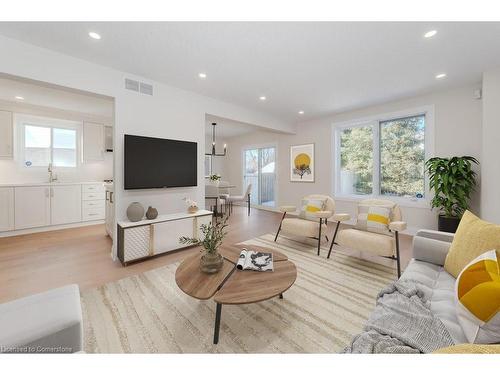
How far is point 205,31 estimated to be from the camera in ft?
6.65


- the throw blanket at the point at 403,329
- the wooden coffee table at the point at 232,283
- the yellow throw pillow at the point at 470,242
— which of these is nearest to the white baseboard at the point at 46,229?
the wooden coffee table at the point at 232,283

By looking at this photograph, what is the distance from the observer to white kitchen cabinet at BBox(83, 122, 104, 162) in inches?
188

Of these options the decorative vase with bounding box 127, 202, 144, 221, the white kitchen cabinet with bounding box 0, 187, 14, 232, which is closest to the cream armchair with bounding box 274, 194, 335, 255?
the decorative vase with bounding box 127, 202, 144, 221

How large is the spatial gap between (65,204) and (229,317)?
15.1 feet

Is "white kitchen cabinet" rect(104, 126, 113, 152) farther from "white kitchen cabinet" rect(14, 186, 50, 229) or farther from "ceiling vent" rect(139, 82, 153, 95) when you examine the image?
"ceiling vent" rect(139, 82, 153, 95)

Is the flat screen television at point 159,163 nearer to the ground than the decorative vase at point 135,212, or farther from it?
farther from it

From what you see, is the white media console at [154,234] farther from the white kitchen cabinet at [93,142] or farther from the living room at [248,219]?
the white kitchen cabinet at [93,142]

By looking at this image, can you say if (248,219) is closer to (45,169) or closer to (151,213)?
(151,213)

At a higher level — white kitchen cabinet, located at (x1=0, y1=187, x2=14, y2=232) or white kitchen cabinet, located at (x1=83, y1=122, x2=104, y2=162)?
white kitchen cabinet, located at (x1=83, y1=122, x2=104, y2=162)

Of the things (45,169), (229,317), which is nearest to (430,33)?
(229,317)

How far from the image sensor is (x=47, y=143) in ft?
14.8

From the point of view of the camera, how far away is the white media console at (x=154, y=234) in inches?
104

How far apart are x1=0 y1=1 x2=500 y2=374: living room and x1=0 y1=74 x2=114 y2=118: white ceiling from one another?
7cm

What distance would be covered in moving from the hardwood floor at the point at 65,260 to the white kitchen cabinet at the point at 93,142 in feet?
5.72
